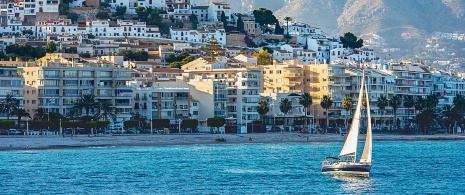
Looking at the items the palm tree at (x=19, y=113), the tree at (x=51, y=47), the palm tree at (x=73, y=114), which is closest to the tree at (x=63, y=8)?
the tree at (x=51, y=47)

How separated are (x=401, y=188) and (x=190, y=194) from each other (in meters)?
13.0

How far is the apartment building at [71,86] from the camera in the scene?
125812 mm

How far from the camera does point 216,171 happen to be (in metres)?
88.0

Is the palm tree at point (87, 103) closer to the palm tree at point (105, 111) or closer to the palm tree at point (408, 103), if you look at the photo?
the palm tree at point (105, 111)

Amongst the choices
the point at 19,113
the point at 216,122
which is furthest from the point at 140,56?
the point at 19,113

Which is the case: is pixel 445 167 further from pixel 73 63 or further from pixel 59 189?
pixel 73 63

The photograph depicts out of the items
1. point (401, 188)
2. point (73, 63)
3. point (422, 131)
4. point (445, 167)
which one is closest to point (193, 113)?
point (73, 63)

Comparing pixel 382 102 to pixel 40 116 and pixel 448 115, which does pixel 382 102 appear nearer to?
pixel 448 115

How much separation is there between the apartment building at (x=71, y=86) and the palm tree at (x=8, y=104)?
3.67m

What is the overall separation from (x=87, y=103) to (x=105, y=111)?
74.5 inches

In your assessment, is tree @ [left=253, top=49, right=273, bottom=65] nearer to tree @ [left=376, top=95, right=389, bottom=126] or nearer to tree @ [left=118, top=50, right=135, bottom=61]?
tree @ [left=118, top=50, right=135, bottom=61]

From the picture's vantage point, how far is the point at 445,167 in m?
94.1

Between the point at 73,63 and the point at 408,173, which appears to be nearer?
the point at 408,173

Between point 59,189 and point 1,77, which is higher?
point 1,77
